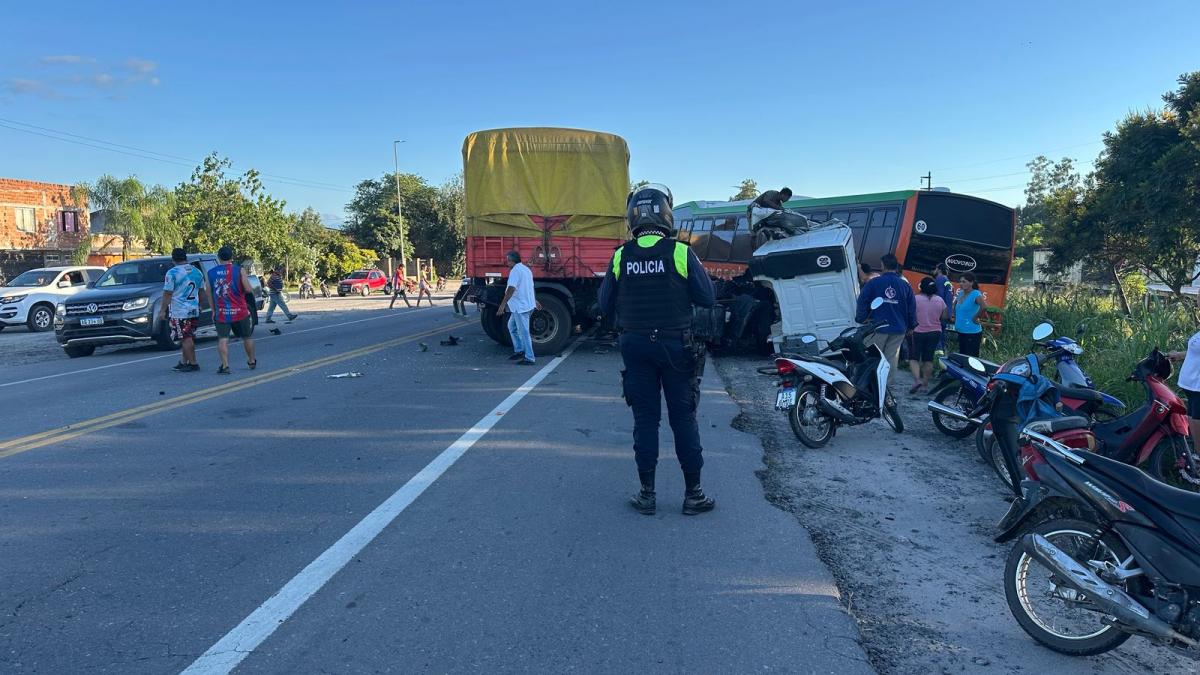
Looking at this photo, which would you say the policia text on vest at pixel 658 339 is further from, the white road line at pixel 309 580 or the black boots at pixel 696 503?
the white road line at pixel 309 580

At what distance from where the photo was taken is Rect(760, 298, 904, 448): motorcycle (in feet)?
22.2

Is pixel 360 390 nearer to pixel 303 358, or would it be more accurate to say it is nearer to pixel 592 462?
pixel 303 358

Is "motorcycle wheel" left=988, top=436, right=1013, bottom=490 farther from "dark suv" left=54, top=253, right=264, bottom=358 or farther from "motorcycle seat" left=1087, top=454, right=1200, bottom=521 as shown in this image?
"dark suv" left=54, top=253, right=264, bottom=358

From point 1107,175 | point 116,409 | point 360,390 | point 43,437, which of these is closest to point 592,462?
point 360,390

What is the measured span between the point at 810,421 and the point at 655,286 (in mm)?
2784

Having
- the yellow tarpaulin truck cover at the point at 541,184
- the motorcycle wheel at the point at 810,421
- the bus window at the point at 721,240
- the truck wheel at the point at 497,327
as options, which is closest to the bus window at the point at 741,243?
the bus window at the point at 721,240

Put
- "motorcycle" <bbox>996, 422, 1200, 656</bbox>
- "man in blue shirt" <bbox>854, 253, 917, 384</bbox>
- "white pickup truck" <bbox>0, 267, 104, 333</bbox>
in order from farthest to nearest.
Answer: "white pickup truck" <bbox>0, 267, 104, 333</bbox>, "man in blue shirt" <bbox>854, 253, 917, 384</bbox>, "motorcycle" <bbox>996, 422, 1200, 656</bbox>

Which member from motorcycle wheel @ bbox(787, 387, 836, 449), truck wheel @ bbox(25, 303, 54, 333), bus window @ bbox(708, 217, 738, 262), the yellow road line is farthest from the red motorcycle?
truck wheel @ bbox(25, 303, 54, 333)

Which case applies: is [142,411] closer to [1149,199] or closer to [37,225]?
[1149,199]

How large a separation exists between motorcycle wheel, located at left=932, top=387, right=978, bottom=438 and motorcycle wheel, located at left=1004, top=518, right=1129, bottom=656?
12.5 feet

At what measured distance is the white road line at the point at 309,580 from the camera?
3141 millimetres

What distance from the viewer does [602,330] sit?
14.6 metres

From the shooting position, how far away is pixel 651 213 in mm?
4973

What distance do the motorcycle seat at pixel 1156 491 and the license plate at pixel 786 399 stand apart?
134 inches
